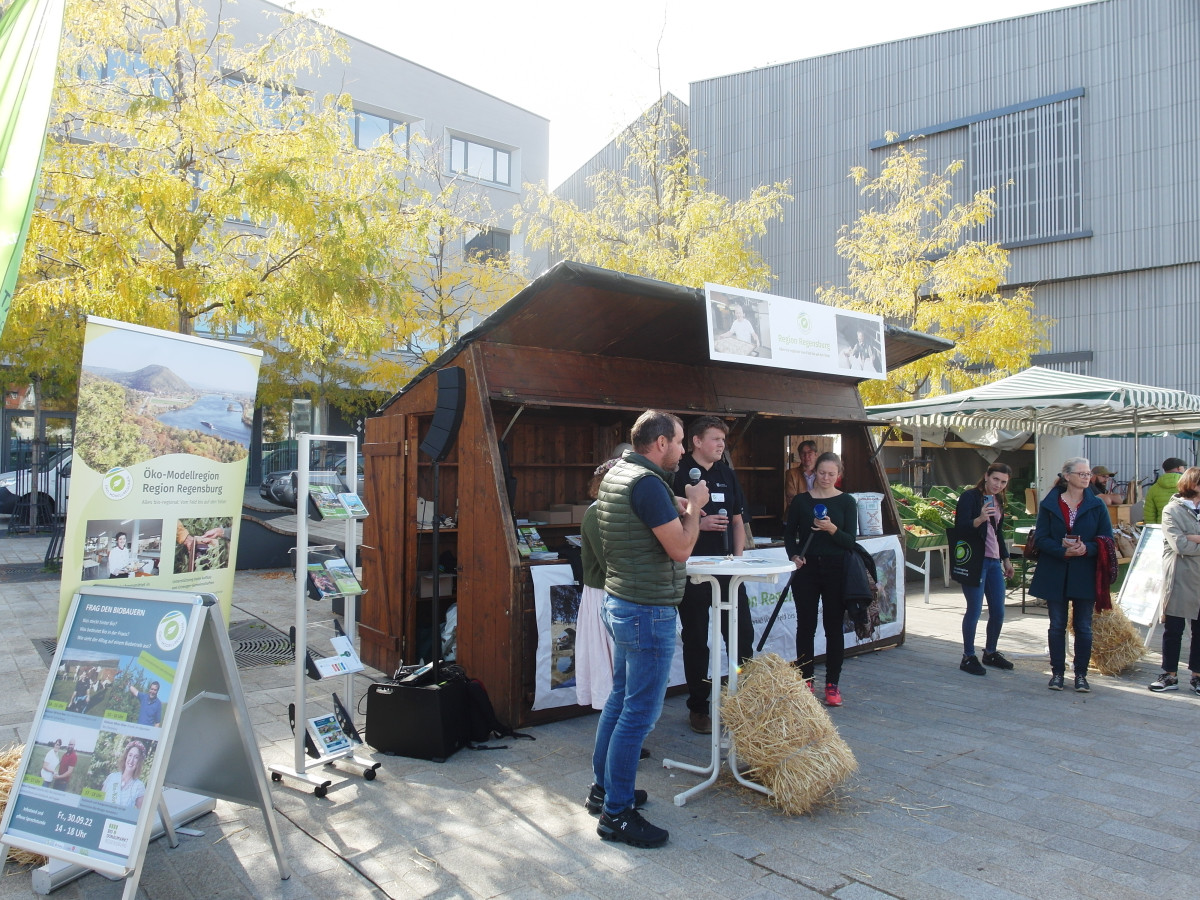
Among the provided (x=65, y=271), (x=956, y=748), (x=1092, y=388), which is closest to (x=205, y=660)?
(x=956, y=748)

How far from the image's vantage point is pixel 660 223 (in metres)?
13.9

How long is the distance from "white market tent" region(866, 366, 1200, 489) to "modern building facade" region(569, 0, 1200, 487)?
8.28m

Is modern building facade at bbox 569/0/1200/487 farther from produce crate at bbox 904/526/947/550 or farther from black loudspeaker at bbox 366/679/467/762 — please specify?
black loudspeaker at bbox 366/679/467/762

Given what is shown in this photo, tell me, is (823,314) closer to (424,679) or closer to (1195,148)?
(424,679)

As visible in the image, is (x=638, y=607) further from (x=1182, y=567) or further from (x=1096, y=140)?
(x=1096, y=140)

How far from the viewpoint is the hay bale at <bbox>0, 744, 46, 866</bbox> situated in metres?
3.20

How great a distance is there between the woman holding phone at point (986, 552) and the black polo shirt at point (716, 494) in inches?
88.6

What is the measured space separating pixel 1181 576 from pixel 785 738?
380 centimetres

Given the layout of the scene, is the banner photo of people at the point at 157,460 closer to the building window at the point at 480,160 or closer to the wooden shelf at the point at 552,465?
the wooden shelf at the point at 552,465

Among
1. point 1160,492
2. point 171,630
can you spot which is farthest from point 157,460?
point 1160,492

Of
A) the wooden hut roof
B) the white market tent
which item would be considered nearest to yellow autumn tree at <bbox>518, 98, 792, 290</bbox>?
the white market tent

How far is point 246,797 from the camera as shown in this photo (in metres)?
3.19

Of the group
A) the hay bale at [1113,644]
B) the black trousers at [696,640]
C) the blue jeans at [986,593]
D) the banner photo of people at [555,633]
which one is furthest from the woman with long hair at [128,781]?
the hay bale at [1113,644]

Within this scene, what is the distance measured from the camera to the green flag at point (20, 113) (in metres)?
2.38
